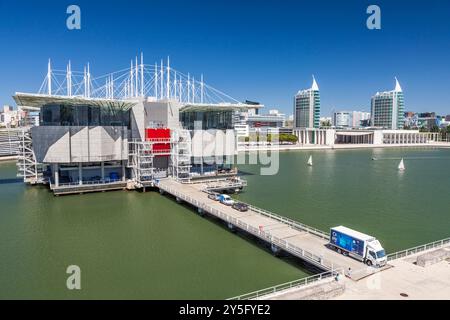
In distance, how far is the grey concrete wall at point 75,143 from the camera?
49688mm

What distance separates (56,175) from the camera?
51156mm

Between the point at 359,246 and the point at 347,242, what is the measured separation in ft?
3.78

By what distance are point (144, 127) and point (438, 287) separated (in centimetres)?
4840

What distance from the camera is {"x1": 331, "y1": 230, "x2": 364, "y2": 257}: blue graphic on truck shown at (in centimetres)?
2383

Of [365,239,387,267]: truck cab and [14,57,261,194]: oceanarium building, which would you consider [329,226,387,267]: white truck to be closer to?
[365,239,387,267]: truck cab

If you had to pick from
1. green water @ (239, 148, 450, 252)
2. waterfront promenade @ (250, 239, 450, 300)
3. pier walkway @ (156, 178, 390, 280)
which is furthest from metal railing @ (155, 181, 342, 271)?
green water @ (239, 148, 450, 252)

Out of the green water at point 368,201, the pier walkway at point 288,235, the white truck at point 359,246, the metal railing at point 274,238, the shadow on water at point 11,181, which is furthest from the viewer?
the shadow on water at point 11,181

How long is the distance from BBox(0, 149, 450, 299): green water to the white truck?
11.7 ft

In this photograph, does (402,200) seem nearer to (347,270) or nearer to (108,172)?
(347,270)

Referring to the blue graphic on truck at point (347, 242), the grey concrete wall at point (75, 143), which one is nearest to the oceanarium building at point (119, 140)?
the grey concrete wall at point (75, 143)

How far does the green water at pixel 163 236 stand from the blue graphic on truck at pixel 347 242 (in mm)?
3599

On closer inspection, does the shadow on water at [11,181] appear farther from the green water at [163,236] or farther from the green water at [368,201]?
the green water at [368,201]

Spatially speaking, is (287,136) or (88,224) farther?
(287,136)
